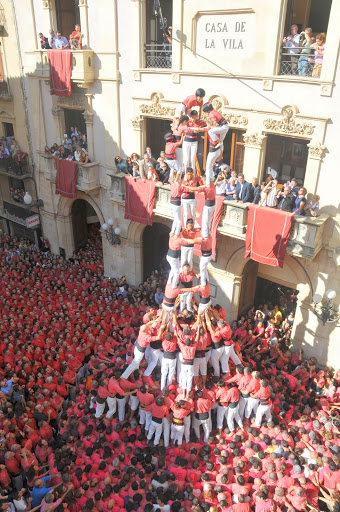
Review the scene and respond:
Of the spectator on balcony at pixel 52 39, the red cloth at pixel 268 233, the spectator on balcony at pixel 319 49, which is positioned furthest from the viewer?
the spectator on balcony at pixel 52 39

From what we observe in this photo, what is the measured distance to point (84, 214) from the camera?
23766mm

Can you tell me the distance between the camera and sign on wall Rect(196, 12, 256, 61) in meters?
14.0

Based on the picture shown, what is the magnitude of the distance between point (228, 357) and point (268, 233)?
4.38 meters

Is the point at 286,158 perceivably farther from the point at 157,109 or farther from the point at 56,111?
the point at 56,111

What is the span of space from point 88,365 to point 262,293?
8.28 meters

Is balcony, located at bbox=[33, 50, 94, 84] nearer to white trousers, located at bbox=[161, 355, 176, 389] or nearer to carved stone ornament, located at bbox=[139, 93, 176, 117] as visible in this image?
carved stone ornament, located at bbox=[139, 93, 176, 117]

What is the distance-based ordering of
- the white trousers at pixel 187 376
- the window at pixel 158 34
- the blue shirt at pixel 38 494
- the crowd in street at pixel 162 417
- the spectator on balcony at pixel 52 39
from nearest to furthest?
the blue shirt at pixel 38 494 < the crowd in street at pixel 162 417 < the white trousers at pixel 187 376 < the window at pixel 158 34 < the spectator on balcony at pixel 52 39

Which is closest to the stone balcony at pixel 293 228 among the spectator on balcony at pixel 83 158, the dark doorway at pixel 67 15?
the spectator on balcony at pixel 83 158

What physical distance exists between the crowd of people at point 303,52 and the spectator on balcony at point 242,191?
383cm

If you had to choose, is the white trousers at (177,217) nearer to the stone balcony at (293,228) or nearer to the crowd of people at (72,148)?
the stone balcony at (293,228)

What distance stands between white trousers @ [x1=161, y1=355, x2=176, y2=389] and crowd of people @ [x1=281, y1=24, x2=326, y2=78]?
399 inches

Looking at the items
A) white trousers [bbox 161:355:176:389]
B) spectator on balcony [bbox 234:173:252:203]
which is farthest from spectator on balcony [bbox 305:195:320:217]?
white trousers [bbox 161:355:176:389]

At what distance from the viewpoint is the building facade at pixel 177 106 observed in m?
13.5

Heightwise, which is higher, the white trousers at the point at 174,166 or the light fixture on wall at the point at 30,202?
the white trousers at the point at 174,166
